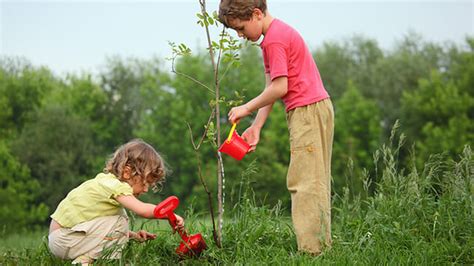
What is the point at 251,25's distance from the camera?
3.81 metres

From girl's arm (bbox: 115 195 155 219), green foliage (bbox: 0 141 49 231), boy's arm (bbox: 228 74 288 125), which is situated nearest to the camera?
girl's arm (bbox: 115 195 155 219)

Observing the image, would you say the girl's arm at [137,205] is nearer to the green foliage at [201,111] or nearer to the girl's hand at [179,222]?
the girl's hand at [179,222]

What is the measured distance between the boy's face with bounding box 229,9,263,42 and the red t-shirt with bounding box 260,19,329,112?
0.19ft

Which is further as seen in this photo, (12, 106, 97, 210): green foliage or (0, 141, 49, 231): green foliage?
(12, 106, 97, 210): green foliage

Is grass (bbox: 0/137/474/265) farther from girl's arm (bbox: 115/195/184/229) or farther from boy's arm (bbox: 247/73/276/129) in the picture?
→ boy's arm (bbox: 247/73/276/129)

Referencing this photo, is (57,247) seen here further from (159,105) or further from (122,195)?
(159,105)

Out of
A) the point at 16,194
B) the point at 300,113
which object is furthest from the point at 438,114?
the point at 300,113

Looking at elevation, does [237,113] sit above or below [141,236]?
above

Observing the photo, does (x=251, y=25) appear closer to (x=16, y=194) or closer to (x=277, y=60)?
(x=277, y=60)

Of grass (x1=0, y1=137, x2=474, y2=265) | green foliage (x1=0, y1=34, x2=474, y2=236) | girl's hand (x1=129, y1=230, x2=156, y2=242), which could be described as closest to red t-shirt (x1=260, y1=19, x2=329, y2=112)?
grass (x1=0, y1=137, x2=474, y2=265)

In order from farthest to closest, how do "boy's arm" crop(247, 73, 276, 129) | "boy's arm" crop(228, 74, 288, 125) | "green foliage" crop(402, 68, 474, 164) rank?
"green foliage" crop(402, 68, 474, 164) → "boy's arm" crop(247, 73, 276, 129) → "boy's arm" crop(228, 74, 288, 125)

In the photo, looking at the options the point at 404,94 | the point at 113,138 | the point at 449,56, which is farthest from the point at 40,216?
the point at 449,56

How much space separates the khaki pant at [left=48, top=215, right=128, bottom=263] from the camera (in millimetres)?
3779

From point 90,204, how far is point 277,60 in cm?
132
